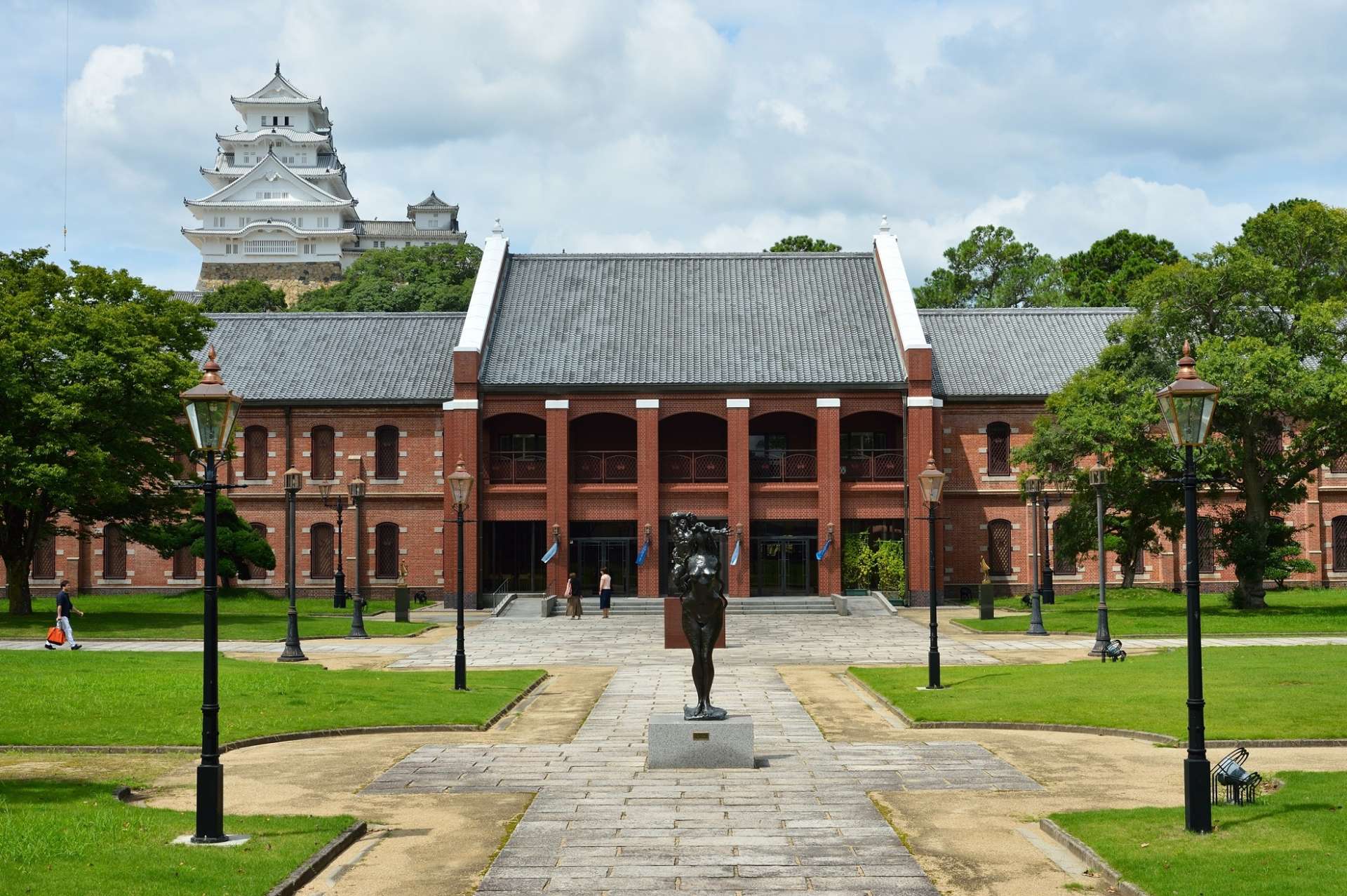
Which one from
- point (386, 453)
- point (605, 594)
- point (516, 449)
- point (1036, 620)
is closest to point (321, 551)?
point (386, 453)

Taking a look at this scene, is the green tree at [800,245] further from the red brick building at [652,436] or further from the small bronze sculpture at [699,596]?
the small bronze sculpture at [699,596]

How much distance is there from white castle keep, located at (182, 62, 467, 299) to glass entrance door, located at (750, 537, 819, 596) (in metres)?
83.9

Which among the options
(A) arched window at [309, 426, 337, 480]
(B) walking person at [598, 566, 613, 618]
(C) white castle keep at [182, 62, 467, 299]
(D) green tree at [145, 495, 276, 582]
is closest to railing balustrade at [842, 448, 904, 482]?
(B) walking person at [598, 566, 613, 618]

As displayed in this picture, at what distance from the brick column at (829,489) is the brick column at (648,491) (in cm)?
586

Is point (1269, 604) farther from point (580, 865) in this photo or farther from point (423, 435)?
point (580, 865)

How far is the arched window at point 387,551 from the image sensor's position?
51.2m

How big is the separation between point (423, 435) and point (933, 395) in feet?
63.3

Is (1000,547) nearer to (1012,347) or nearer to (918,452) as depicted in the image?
(918,452)

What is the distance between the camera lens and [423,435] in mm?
51031

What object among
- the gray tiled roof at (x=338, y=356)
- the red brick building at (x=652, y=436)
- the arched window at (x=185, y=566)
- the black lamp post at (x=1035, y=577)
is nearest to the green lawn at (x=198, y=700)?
the black lamp post at (x=1035, y=577)

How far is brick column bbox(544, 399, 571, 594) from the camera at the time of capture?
4822cm

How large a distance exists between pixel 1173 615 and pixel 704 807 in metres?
27.4

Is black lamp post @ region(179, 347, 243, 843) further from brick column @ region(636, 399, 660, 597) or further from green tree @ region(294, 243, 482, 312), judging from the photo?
green tree @ region(294, 243, 482, 312)

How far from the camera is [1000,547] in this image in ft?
167
